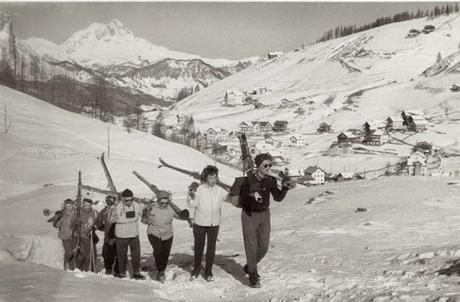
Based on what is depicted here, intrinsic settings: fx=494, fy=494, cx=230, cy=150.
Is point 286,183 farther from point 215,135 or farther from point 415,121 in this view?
point 415,121

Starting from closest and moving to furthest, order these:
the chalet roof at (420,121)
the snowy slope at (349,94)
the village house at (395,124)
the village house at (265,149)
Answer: the village house at (265,149), the chalet roof at (420,121), the village house at (395,124), the snowy slope at (349,94)

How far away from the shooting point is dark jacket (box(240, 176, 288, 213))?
771cm

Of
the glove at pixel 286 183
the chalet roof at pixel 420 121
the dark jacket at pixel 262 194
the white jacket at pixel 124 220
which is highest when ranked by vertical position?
the chalet roof at pixel 420 121

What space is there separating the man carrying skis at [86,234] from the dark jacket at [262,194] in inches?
146

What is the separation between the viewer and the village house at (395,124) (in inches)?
4795

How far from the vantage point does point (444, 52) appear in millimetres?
195250

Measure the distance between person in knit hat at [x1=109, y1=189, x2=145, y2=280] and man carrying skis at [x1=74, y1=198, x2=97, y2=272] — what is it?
120cm

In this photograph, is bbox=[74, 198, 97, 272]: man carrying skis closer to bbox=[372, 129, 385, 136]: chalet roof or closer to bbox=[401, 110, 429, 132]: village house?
bbox=[372, 129, 385, 136]: chalet roof

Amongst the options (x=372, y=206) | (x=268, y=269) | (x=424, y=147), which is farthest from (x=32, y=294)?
(x=424, y=147)

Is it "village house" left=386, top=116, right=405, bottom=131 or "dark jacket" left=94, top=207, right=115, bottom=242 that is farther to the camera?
"village house" left=386, top=116, right=405, bottom=131

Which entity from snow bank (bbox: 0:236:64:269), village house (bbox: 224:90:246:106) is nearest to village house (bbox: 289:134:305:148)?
village house (bbox: 224:90:246:106)

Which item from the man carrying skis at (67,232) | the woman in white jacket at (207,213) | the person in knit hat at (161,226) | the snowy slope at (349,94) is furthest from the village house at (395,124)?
the woman in white jacket at (207,213)

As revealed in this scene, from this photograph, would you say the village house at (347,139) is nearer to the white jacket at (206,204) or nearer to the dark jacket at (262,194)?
the white jacket at (206,204)

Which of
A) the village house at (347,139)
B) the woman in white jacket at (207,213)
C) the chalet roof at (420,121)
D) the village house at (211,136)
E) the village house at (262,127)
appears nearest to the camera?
the woman in white jacket at (207,213)
